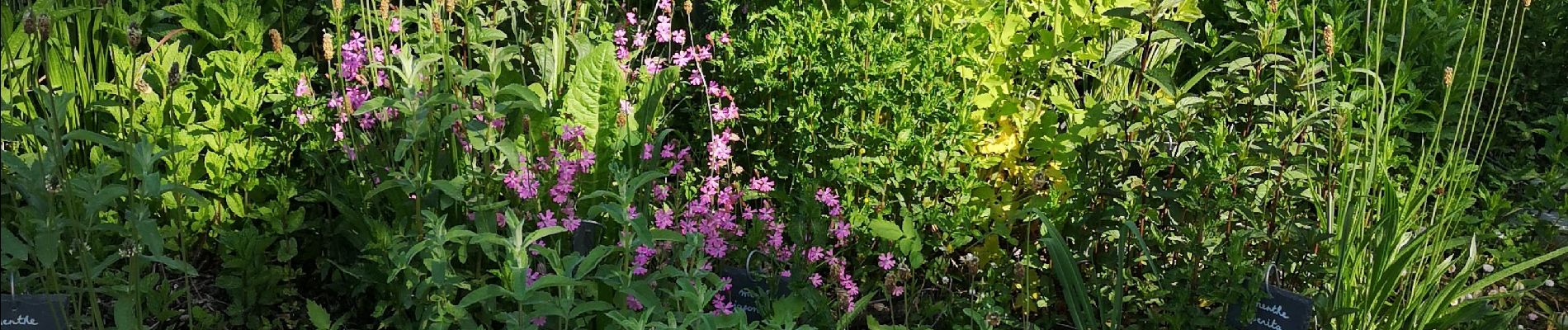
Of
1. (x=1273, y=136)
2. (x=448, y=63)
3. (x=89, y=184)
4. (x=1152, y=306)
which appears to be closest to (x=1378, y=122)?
(x=1273, y=136)

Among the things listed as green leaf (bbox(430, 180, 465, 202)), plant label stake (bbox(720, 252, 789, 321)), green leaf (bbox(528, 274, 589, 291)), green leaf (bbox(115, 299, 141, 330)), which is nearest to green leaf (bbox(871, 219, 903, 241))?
plant label stake (bbox(720, 252, 789, 321))

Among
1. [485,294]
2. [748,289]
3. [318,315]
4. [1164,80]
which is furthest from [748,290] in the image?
[1164,80]

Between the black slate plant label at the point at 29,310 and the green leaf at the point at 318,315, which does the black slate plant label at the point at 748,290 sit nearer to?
the green leaf at the point at 318,315

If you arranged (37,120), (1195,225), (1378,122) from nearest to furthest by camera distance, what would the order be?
(37,120), (1378,122), (1195,225)

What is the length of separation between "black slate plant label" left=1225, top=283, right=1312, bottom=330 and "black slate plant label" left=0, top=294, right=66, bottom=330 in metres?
1.96

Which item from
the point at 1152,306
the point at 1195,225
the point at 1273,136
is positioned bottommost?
the point at 1152,306

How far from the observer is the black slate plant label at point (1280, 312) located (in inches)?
83.2

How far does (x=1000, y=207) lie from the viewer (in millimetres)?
2668

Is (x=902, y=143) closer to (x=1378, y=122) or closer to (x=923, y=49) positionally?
(x=923, y=49)

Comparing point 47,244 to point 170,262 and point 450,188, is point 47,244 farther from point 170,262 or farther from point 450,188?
point 450,188

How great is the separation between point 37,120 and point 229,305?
57 cm

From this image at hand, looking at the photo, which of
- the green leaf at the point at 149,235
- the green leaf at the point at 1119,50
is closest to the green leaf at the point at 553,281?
the green leaf at the point at 149,235

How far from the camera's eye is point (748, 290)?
7.64 ft

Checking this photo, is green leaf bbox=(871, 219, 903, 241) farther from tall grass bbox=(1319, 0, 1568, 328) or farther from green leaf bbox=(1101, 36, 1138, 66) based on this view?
tall grass bbox=(1319, 0, 1568, 328)
